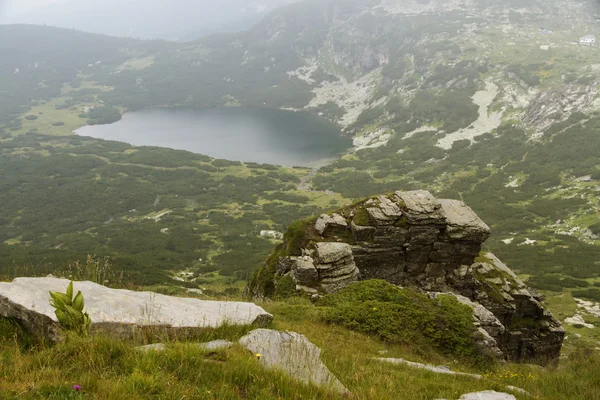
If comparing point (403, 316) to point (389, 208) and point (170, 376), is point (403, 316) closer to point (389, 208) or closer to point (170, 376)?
point (170, 376)

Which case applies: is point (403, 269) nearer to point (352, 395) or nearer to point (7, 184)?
point (352, 395)

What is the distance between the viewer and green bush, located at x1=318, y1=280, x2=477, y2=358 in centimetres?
1403

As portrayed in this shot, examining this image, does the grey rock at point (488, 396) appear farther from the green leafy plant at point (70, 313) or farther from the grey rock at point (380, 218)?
the grey rock at point (380, 218)

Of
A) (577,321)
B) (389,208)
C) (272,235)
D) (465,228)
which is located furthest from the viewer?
(272,235)

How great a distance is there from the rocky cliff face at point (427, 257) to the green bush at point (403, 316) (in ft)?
25.1

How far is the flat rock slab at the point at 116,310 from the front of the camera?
6.90 m

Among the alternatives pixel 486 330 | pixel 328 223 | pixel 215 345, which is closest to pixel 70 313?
pixel 215 345

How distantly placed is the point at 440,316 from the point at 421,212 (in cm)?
1028

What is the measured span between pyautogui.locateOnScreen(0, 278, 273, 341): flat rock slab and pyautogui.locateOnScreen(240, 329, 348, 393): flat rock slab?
3.07 feet

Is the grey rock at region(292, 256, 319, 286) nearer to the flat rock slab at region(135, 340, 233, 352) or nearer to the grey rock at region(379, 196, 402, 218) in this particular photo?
the grey rock at region(379, 196, 402, 218)

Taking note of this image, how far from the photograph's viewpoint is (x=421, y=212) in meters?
25.2

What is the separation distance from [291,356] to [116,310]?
354cm

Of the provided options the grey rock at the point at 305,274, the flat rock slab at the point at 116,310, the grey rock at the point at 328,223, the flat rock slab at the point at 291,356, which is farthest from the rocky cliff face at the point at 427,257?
the flat rock slab at the point at 291,356

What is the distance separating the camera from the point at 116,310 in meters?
7.61
